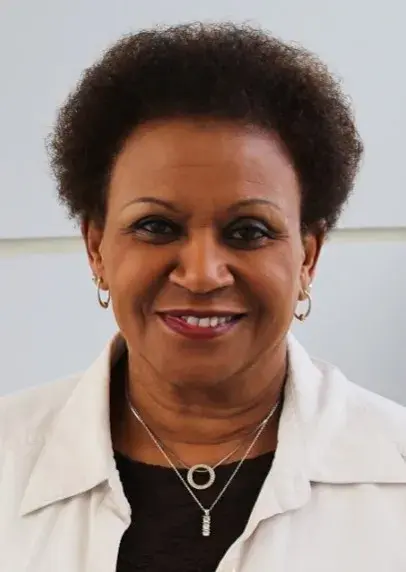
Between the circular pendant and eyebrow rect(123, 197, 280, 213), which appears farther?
the circular pendant

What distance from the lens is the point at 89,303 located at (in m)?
1.73

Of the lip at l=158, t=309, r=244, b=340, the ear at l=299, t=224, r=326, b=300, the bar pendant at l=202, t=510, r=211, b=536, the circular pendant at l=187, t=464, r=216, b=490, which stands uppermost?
the ear at l=299, t=224, r=326, b=300

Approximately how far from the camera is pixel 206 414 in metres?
1.12

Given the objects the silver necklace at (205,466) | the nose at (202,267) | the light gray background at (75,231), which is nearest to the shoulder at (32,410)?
the silver necklace at (205,466)

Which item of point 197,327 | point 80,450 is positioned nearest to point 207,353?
point 197,327

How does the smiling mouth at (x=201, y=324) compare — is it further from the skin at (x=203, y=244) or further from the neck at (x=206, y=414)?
the neck at (x=206, y=414)

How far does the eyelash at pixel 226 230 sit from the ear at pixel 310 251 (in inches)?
4.8

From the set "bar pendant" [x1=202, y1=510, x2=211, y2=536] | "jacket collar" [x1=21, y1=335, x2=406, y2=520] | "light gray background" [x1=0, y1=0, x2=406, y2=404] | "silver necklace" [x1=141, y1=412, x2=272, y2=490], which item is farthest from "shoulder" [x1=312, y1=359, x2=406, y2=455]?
"light gray background" [x1=0, y1=0, x2=406, y2=404]

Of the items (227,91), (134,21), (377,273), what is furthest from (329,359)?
(227,91)

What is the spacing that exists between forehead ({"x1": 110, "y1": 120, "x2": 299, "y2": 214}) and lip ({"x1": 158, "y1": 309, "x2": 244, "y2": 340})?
138mm

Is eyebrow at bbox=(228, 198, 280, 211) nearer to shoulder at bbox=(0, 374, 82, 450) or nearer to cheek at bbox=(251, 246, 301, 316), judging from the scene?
cheek at bbox=(251, 246, 301, 316)

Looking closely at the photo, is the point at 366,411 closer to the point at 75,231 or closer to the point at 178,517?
the point at 178,517

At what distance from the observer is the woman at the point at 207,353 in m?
0.98

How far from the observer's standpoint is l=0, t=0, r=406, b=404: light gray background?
1647 millimetres
